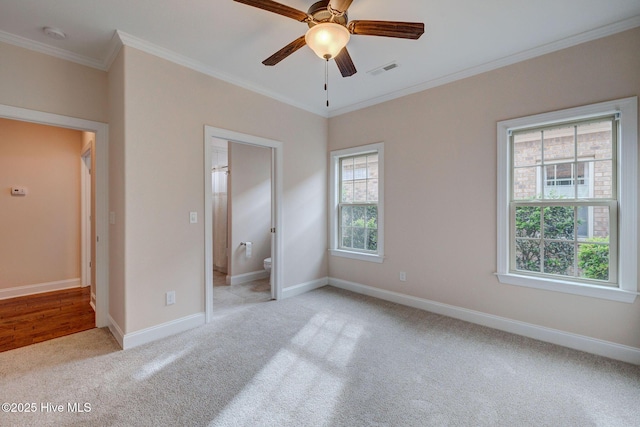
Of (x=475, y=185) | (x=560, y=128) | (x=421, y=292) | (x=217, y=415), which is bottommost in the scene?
(x=217, y=415)

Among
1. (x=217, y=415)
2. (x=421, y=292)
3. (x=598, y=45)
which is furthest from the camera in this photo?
(x=421, y=292)

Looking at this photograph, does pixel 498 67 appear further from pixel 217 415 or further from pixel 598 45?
pixel 217 415

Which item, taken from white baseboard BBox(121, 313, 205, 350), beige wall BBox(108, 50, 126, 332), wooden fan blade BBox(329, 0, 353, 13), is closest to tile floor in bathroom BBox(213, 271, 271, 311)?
white baseboard BBox(121, 313, 205, 350)

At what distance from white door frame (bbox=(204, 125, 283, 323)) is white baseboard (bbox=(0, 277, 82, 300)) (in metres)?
2.90

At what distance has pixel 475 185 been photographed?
10.2 feet

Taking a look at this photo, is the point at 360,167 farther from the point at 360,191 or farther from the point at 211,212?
the point at 211,212

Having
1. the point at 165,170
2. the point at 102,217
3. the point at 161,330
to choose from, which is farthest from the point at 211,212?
the point at 161,330

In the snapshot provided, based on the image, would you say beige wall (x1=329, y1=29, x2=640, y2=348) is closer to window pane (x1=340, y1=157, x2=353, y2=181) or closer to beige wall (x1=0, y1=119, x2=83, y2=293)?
window pane (x1=340, y1=157, x2=353, y2=181)

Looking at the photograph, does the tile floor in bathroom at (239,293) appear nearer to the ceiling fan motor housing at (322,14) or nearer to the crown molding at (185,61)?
the crown molding at (185,61)

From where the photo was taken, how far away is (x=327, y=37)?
73.4 inches

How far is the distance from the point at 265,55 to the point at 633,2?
2990 millimetres

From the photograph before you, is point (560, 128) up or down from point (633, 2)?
down

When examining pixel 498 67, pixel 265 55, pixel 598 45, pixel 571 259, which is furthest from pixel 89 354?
pixel 598 45

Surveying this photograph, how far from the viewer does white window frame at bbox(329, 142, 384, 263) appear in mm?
3908
